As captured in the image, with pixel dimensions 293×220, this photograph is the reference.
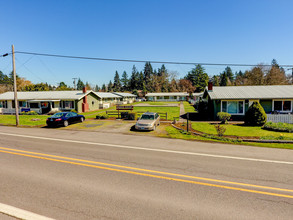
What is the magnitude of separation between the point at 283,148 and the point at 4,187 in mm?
14372

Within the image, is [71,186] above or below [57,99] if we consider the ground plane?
below

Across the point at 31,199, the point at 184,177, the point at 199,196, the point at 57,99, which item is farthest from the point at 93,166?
the point at 57,99

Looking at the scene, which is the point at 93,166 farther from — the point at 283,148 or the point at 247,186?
the point at 283,148

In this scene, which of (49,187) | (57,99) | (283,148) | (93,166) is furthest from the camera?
(57,99)

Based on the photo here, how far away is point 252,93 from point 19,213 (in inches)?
1046

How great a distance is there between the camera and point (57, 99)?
113 ft

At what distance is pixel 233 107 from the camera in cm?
2300

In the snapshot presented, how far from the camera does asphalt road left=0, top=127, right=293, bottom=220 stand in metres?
4.61

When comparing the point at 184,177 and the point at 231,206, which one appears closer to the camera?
the point at 231,206

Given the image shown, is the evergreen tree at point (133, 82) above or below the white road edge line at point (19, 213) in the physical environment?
above

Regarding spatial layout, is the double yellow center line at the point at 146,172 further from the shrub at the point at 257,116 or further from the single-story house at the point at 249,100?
the single-story house at the point at 249,100

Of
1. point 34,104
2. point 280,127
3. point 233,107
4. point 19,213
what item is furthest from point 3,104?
point 280,127

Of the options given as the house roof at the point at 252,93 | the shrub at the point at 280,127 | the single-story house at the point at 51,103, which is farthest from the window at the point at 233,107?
the single-story house at the point at 51,103

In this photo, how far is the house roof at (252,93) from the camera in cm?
2191
